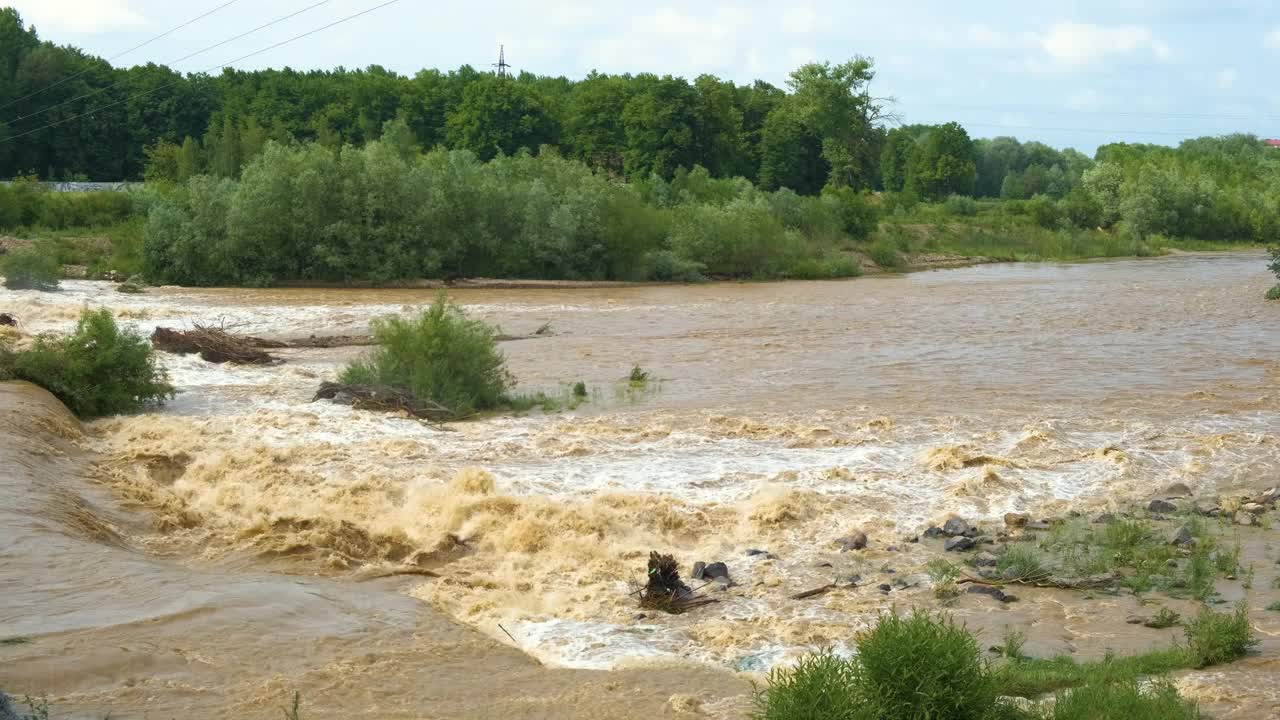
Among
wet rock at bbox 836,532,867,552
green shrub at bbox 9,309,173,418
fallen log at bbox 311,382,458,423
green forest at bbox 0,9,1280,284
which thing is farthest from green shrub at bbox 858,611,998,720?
green forest at bbox 0,9,1280,284

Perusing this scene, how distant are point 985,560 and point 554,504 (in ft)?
13.8

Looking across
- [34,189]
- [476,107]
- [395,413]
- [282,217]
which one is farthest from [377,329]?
[476,107]

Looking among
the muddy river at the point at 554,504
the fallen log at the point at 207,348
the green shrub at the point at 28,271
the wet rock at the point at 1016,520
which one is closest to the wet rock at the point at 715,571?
the muddy river at the point at 554,504

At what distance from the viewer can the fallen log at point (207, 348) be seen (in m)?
22.2

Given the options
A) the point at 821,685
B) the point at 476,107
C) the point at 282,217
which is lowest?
the point at 821,685

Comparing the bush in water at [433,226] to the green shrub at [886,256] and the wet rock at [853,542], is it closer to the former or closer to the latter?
the green shrub at [886,256]

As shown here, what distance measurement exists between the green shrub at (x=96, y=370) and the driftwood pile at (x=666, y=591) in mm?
10471

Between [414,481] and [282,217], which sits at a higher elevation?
[282,217]

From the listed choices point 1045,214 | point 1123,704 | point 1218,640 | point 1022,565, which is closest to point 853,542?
point 1022,565

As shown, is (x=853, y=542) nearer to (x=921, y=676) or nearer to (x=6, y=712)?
(x=921, y=676)

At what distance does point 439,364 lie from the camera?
18.0m

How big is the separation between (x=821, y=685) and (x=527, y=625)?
358cm

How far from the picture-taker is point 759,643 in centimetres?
853

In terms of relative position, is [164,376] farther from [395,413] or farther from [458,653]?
[458,653]
